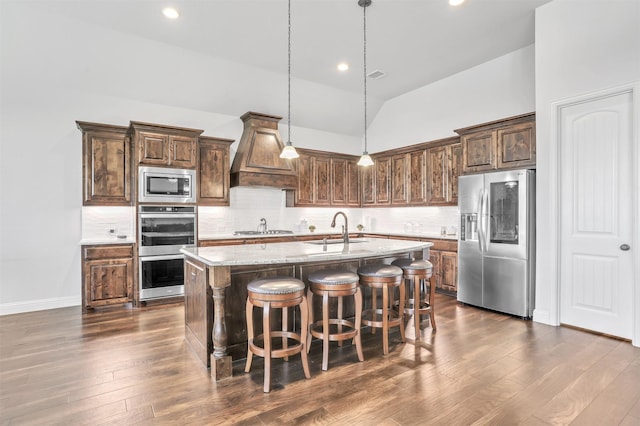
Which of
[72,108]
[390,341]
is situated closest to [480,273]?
[390,341]

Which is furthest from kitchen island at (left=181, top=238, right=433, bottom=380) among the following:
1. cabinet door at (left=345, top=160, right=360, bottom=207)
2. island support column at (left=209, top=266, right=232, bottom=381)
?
cabinet door at (left=345, top=160, right=360, bottom=207)

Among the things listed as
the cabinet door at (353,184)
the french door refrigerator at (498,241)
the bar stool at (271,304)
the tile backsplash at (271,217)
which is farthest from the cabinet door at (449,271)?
the bar stool at (271,304)

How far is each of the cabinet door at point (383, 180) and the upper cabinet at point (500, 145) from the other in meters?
2.03

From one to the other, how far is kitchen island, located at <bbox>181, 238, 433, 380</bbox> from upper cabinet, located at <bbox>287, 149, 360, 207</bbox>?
3500 mm

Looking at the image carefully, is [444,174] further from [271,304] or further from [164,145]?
[164,145]

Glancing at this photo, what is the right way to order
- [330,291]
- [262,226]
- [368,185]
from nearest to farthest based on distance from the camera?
[330,291], [262,226], [368,185]

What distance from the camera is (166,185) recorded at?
494cm

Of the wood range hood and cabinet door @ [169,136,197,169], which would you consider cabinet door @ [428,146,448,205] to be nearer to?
the wood range hood

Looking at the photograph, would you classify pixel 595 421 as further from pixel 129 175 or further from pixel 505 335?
pixel 129 175

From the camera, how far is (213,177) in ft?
18.4

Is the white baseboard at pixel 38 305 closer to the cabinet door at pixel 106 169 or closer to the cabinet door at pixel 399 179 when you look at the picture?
the cabinet door at pixel 106 169

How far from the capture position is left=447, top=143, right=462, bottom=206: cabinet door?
560 centimetres

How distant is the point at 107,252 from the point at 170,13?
317 cm

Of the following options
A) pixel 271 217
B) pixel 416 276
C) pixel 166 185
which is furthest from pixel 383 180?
pixel 166 185
